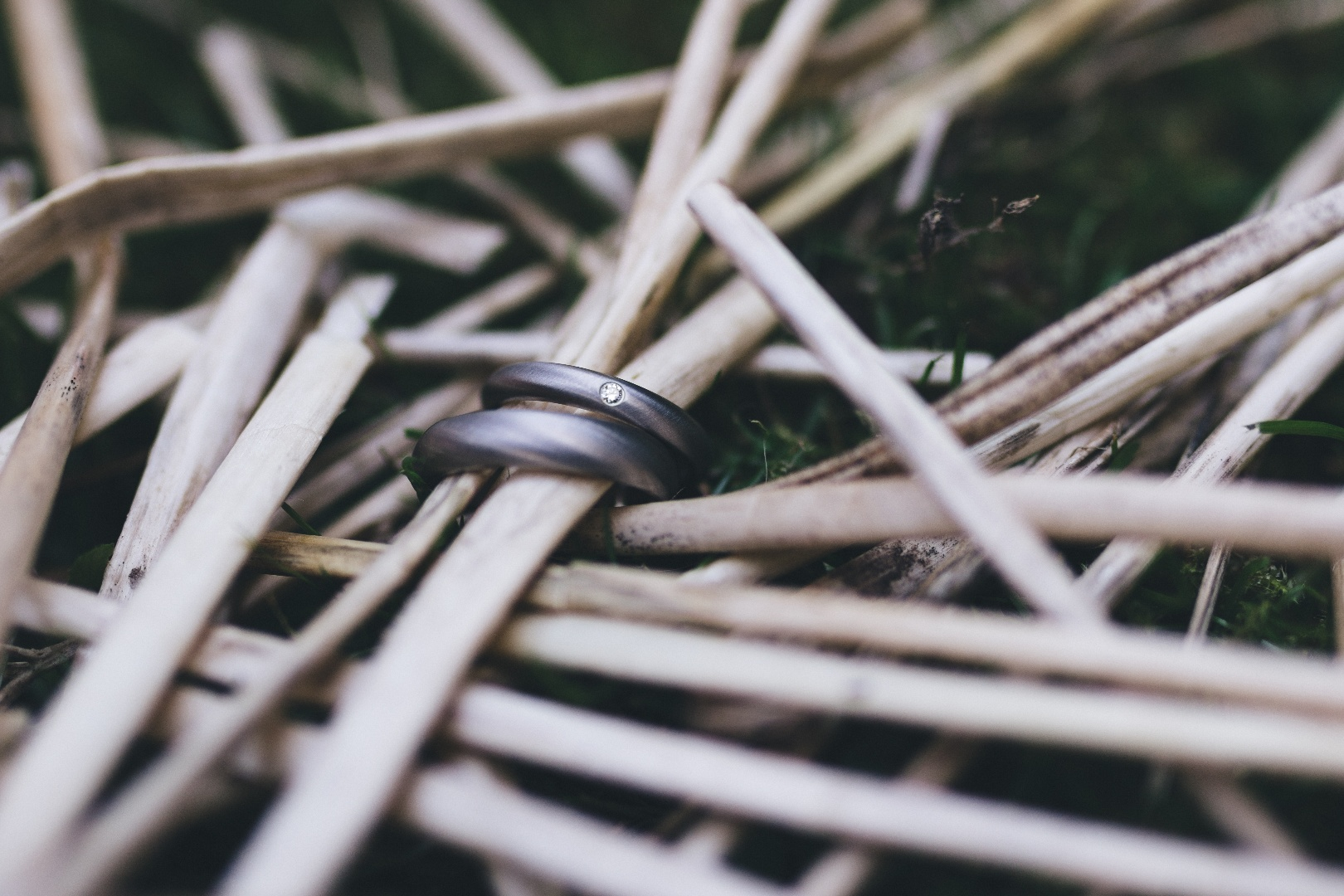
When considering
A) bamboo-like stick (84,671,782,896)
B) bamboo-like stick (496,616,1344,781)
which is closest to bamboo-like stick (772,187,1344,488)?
bamboo-like stick (496,616,1344,781)

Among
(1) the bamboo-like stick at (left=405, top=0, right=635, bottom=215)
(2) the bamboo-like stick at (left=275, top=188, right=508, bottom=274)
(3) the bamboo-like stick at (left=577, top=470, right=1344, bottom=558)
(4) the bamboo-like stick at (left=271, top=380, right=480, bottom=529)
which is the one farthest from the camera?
(1) the bamboo-like stick at (left=405, top=0, right=635, bottom=215)

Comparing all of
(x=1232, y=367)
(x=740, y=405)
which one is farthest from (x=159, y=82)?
(x=1232, y=367)

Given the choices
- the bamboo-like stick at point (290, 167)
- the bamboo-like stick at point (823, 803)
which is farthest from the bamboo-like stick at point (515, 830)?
the bamboo-like stick at point (290, 167)

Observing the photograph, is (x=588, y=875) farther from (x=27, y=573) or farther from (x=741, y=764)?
(x=27, y=573)

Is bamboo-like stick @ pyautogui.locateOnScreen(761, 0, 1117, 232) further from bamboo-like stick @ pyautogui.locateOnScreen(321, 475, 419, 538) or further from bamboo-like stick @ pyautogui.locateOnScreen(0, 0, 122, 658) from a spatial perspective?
bamboo-like stick @ pyautogui.locateOnScreen(0, 0, 122, 658)

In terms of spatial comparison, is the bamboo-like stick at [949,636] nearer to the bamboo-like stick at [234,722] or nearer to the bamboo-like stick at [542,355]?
the bamboo-like stick at [234,722]

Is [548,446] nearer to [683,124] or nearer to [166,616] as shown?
[166,616]
